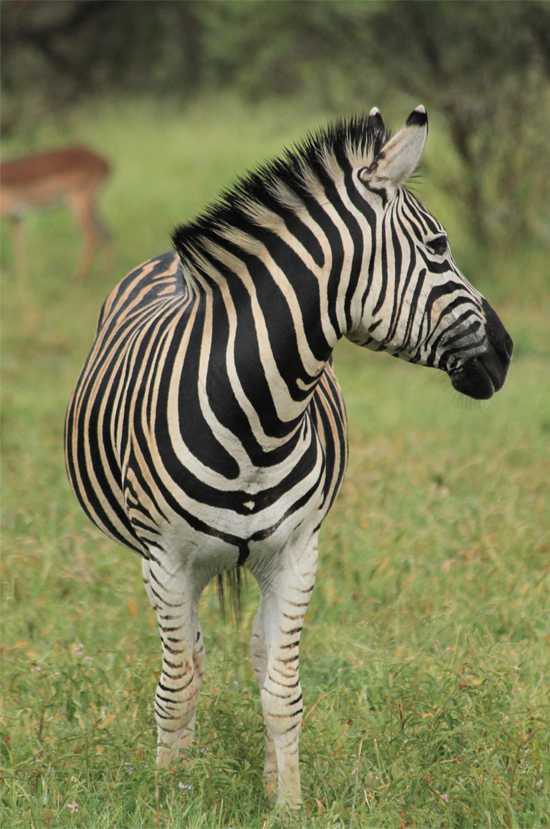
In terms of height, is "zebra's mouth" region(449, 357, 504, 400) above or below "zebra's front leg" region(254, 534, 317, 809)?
above

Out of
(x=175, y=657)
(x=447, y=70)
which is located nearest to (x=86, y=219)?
(x=447, y=70)

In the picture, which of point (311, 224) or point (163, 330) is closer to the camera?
point (311, 224)

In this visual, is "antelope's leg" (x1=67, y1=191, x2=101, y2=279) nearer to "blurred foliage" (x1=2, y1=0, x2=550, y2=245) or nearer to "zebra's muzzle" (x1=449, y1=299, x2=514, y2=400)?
"blurred foliage" (x1=2, y1=0, x2=550, y2=245)

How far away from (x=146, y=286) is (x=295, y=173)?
1.35 metres

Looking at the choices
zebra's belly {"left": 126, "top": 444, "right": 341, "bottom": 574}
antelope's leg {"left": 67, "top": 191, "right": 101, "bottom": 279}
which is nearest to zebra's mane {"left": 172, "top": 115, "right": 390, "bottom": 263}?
zebra's belly {"left": 126, "top": 444, "right": 341, "bottom": 574}

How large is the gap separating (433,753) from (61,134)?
13.8 meters

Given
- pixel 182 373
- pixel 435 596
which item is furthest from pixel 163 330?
pixel 435 596

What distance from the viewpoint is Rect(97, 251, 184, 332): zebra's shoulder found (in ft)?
13.8

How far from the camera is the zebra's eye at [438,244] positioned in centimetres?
319

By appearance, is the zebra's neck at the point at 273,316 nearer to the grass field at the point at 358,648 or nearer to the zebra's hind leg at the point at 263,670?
the zebra's hind leg at the point at 263,670

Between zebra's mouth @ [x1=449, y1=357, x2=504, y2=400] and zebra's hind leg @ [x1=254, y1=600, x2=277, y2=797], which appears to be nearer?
zebra's mouth @ [x1=449, y1=357, x2=504, y2=400]

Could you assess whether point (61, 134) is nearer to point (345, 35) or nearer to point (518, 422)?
point (345, 35)

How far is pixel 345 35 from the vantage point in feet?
36.9

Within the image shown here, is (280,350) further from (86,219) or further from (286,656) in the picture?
(86,219)
